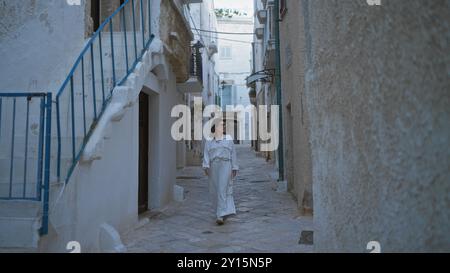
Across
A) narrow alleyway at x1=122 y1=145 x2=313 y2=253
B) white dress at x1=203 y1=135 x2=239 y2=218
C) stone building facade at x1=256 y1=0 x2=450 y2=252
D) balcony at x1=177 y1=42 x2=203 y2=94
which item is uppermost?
balcony at x1=177 y1=42 x2=203 y2=94

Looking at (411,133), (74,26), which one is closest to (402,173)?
(411,133)

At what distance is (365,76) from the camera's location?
62.3 inches

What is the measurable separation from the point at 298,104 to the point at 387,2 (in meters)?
6.08

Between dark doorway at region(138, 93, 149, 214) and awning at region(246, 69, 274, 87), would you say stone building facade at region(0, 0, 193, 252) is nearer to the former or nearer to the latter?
dark doorway at region(138, 93, 149, 214)

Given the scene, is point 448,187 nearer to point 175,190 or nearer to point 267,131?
point 175,190

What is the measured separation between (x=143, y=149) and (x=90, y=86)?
2.28 metres

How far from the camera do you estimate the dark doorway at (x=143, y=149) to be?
726cm

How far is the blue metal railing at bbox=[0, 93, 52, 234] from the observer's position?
10.8 feet

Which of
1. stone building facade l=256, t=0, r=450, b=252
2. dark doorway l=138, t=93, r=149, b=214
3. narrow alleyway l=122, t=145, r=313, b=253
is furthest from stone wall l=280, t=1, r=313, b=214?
stone building facade l=256, t=0, r=450, b=252

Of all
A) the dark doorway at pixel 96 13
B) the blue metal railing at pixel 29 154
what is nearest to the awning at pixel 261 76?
the dark doorway at pixel 96 13

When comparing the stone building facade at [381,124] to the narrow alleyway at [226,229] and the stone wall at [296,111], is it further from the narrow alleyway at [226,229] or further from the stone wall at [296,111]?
the stone wall at [296,111]

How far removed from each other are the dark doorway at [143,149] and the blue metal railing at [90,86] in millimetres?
1268

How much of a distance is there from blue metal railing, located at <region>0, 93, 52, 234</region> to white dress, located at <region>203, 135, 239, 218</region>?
9.48 feet

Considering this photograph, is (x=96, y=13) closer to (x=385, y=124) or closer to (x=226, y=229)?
(x=226, y=229)
